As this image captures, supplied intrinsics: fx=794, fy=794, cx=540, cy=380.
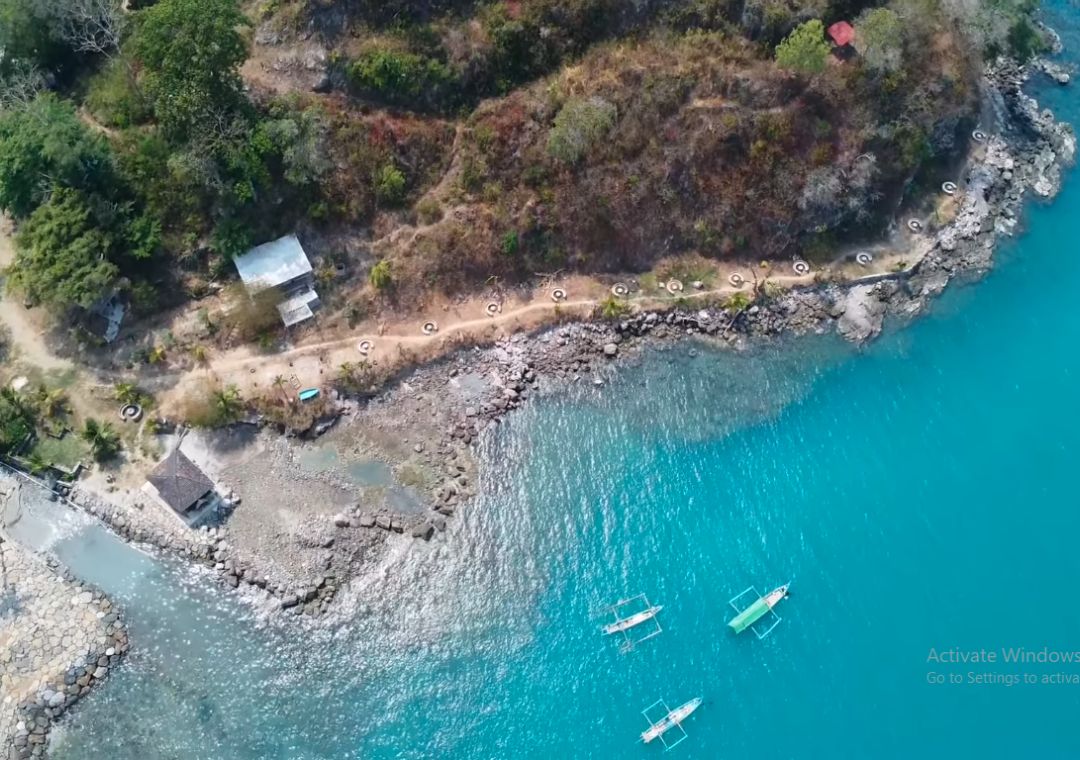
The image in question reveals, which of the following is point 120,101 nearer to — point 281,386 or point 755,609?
point 281,386

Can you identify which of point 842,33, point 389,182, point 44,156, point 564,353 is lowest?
point 564,353

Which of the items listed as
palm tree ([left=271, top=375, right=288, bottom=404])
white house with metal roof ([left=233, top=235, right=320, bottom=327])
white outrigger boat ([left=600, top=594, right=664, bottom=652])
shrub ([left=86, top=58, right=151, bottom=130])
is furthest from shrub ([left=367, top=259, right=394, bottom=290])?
white outrigger boat ([left=600, top=594, right=664, bottom=652])

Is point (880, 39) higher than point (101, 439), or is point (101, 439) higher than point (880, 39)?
point (880, 39)

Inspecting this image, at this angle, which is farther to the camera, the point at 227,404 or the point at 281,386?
the point at 281,386

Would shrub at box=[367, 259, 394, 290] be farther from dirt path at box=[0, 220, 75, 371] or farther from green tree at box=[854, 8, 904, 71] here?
green tree at box=[854, 8, 904, 71]

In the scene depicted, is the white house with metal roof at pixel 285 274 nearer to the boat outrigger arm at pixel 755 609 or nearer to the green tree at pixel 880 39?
the boat outrigger arm at pixel 755 609

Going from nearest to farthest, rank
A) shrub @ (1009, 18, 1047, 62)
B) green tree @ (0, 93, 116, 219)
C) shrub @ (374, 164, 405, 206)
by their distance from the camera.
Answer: green tree @ (0, 93, 116, 219)
shrub @ (374, 164, 405, 206)
shrub @ (1009, 18, 1047, 62)

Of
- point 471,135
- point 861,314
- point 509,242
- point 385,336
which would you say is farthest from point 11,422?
point 861,314

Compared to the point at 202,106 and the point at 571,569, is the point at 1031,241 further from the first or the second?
the point at 202,106
